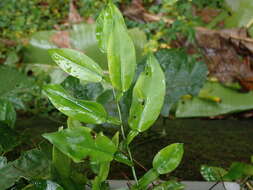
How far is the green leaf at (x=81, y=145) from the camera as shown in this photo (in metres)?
0.24

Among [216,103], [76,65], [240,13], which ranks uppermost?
[76,65]

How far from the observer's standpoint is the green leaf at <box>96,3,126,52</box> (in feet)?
0.91

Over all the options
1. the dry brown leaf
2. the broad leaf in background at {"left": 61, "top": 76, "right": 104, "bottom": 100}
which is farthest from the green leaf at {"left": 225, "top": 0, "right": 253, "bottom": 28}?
the broad leaf in background at {"left": 61, "top": 76, "right": 104, "bottom": 100}

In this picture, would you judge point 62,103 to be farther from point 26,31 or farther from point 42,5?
point 42,5

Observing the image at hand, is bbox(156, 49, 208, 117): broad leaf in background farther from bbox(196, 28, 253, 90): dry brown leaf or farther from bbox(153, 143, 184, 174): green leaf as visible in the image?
bbox(196, 28, 253, 90): dry brown leaf

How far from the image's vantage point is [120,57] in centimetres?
28

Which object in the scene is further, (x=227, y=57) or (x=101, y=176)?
(x=227, y=57)

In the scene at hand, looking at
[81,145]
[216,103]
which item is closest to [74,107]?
[81,145]

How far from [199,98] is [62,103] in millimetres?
1377

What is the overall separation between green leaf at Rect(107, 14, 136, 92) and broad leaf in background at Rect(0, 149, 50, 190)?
94mm

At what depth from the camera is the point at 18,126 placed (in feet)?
4.14

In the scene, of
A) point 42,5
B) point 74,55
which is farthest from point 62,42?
point 74,55

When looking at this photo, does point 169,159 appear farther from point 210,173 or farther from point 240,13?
point 240,13

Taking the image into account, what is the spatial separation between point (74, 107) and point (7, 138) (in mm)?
117
